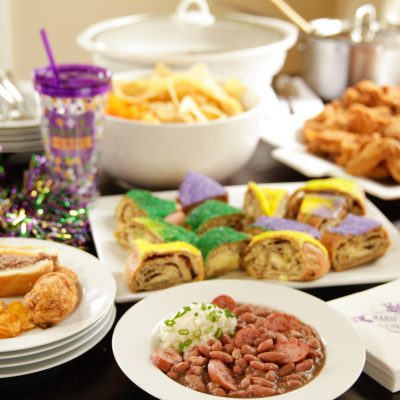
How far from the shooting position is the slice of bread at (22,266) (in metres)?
1.34

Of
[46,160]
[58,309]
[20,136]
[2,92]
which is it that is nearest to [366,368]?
[58,309]

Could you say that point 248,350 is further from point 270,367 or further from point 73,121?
point 73,121

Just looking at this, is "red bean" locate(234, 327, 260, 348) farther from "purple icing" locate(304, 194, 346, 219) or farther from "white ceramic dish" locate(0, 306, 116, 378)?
"purple icing" locate(304, 194, 346, 219)

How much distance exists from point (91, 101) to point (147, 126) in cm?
14

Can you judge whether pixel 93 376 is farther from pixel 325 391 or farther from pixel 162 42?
pixel 162 42

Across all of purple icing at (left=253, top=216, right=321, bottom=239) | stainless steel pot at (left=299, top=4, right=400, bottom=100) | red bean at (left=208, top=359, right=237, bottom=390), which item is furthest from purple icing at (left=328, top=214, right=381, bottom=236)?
stainless steel pot at (left=299, top=4, right=400, bottom=100)

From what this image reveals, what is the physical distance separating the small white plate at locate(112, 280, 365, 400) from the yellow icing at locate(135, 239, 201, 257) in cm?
9

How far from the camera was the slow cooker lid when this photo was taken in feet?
8.04

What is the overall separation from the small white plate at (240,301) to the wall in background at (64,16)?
106 inches

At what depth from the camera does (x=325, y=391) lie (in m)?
1.11

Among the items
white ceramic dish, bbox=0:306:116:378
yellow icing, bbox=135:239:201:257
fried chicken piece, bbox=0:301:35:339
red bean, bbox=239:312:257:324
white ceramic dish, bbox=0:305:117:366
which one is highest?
yellow icing, bbox=135:239:201:257

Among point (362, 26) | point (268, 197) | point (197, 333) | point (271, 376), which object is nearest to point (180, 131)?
point (268, 197)

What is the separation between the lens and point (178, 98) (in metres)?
1.99

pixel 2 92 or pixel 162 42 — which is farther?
pixel 162 42
